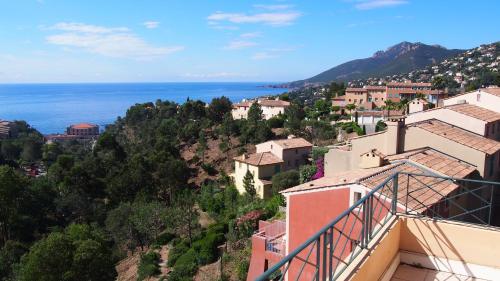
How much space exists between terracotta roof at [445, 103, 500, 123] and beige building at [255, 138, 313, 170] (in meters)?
18.2

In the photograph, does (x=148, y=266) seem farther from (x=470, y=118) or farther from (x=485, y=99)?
(x=485, y=99)

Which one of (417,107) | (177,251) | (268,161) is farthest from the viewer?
(417,107)

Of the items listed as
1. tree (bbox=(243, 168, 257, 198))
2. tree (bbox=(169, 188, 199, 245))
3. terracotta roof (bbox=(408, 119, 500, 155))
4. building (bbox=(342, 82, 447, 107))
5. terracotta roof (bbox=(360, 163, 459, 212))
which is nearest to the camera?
terracotta roof (bbox=(360, 163, 459, 212))

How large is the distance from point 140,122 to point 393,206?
228 ft

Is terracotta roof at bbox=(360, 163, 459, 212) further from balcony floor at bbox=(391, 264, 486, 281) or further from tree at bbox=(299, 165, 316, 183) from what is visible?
tree at bbox=(299, 165, 316, 183)

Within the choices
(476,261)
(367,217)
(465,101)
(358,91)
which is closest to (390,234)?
(367,217)

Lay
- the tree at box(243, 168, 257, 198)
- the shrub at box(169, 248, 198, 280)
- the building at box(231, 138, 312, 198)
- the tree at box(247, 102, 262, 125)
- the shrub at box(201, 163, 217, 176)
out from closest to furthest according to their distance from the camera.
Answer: the shrub at box(169, 248, 198, 280), the tree at box(243, 168, 257, 198), the building at box(231, 138, 312, 198), the shrub at box(201, 163, 217, 176), the tree at box(247, 102, 262, 125)

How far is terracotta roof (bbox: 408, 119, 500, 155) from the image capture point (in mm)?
15758

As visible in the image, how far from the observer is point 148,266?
22531 mm

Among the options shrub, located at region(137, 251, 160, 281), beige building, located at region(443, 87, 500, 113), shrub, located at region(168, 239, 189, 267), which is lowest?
shrub, located at region(137, 251, 160, 281)

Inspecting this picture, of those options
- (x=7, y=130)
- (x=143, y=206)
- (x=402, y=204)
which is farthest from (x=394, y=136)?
(x=7, y=130)

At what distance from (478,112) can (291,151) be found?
62.8 feet

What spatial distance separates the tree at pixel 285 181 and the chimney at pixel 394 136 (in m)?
12.9

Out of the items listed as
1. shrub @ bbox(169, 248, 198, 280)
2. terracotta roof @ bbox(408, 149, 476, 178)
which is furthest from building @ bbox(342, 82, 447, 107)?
terracotta roof @ bbox(408, 149, 476, 178)
